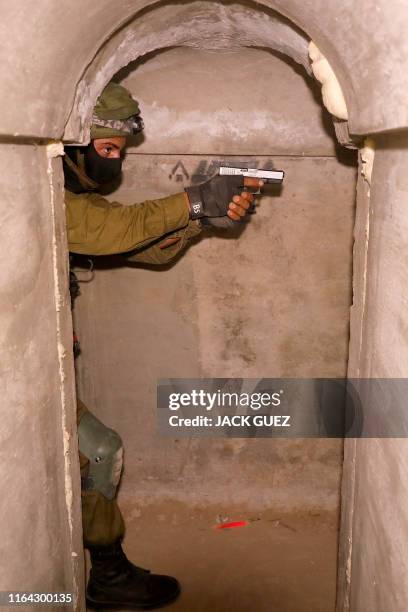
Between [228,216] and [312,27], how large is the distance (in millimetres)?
812

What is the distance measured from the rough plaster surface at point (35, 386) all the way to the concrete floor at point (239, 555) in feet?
2.85

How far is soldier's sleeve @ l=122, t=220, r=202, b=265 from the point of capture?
2.12 meters

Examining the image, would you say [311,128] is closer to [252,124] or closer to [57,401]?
[252,124]

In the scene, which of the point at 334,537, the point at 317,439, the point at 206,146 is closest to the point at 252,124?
the point at 206,146

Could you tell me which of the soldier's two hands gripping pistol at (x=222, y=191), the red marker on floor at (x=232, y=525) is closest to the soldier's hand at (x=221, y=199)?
the soldier's two hands gripping pistol at (x=222, y=191)

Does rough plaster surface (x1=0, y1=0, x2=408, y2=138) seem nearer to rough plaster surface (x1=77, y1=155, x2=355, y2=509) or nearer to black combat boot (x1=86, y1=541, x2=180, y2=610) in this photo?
rough plaster surface (x1=77, y1=155, x2=355, y2=509)

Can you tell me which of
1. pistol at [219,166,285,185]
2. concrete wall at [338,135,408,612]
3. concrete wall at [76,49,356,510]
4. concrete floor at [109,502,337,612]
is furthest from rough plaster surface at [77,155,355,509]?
concrete wall at [338,135,408,612]

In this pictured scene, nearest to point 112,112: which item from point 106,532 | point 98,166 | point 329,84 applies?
point 98,166

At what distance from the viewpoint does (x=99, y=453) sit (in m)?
2.10

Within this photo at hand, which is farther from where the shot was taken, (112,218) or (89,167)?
(89,167)

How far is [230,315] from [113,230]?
0.85 m

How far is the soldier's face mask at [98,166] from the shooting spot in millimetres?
1967

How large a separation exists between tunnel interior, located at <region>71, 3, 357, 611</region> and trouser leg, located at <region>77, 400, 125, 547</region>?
457 mm

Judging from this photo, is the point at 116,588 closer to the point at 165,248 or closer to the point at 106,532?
the point at 106,532
